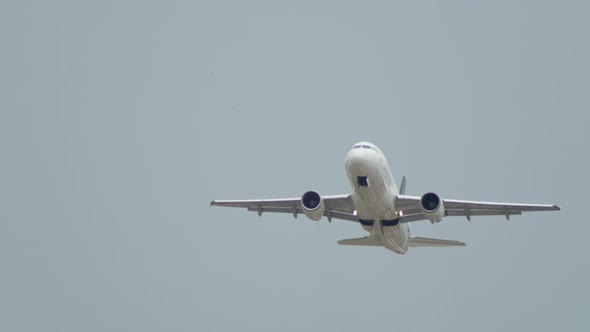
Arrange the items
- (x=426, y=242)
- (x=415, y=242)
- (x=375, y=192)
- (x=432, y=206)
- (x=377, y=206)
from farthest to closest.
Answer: (x=415, y=242) < (x=426, y=242) < (x=377, y=206) < (x=432, y=206) < (x=375, y=192)

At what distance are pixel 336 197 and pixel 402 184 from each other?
844 cm

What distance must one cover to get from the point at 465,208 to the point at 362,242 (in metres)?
6.83

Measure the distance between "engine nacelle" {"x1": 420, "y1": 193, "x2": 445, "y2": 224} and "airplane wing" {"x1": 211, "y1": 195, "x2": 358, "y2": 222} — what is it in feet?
14.8

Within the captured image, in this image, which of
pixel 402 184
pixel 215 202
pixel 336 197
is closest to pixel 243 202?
pixel 215 202

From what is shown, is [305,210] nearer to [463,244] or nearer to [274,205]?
[274,205]

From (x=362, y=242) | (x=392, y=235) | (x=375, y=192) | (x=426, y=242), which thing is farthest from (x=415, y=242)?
(x=375, y=192)

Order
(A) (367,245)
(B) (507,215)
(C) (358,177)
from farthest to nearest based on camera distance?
(A) (367,245), (B) (507,215), (C) (358,177)

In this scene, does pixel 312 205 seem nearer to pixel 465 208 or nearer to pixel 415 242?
pixel 465 208

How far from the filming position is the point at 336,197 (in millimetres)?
63031

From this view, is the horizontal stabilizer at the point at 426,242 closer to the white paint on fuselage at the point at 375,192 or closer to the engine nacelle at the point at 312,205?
the white paint on fuselage at the point at 375,192

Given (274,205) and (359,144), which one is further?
(274,205)

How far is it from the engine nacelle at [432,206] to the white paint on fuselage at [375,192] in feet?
6.38

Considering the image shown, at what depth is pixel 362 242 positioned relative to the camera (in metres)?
67.2

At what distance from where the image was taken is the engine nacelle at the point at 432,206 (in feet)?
200
